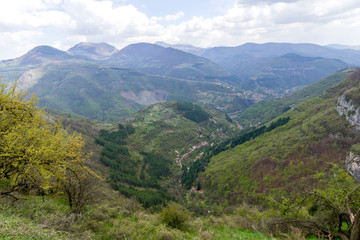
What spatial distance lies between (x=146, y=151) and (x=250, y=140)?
71179 millimetres

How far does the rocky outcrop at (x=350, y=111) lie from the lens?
3093 inches

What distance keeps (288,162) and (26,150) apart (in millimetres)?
82029

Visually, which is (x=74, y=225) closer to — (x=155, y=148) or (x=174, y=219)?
(x=174, y=219)

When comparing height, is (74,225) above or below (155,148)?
above

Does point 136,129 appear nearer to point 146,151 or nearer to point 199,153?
point 146,151

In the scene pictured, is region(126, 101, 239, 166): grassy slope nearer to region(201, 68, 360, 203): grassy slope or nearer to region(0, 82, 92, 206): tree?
region(201, 68, 360, 203): grassy slope

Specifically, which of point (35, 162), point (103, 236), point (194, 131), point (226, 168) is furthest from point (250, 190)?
point (194, 131)

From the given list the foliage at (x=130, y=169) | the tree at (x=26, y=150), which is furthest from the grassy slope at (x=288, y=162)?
the tree at (x=26, y=150)

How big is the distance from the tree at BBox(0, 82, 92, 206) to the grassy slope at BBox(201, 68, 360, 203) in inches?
2537

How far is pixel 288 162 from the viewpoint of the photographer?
71438mm

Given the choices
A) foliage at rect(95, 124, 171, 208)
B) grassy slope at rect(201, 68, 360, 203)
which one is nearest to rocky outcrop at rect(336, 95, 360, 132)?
grassy slope at rect(201, 68, 360, 203)

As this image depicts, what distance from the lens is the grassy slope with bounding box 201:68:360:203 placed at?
6512 centimetres

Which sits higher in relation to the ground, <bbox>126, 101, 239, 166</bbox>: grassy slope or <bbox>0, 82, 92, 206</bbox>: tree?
Result: <bbox>0, 82, 92, 206</bbox>: tree

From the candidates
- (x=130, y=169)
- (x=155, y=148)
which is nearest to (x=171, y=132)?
(x=155, y=148)
